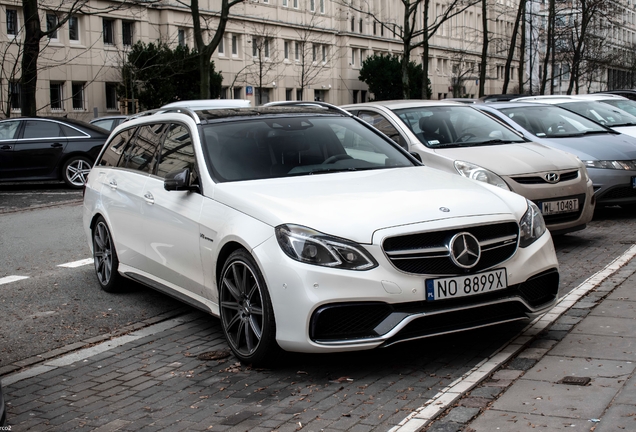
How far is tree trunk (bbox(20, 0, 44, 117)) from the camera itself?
25.0 meters

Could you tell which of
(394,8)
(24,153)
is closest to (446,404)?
(24,153)

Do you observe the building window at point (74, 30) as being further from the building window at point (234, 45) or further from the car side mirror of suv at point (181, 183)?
the car side mirror of suv at point (181, 183)

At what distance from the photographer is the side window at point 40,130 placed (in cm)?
1992

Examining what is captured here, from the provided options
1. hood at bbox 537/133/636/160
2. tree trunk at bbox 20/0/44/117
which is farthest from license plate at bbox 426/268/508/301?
tree trunk at bbox 20/0/44/117

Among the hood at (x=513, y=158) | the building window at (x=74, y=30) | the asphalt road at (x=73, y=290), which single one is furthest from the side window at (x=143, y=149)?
the building window at (x=74, y=30)

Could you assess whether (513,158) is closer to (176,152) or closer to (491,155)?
(491,155)

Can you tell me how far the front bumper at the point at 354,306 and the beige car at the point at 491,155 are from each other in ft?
14.5

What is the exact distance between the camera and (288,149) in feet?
21.8

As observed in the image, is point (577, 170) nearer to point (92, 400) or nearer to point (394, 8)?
point (92, 400)

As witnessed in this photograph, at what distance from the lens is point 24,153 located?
19.7 metres

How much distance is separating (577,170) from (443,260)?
5.15m

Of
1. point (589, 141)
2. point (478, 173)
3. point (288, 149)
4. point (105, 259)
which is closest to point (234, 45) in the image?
point (589, 141)

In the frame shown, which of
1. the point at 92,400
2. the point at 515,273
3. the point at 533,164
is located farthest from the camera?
the point at 533,164

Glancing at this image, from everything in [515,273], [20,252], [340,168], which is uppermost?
[340,168]
